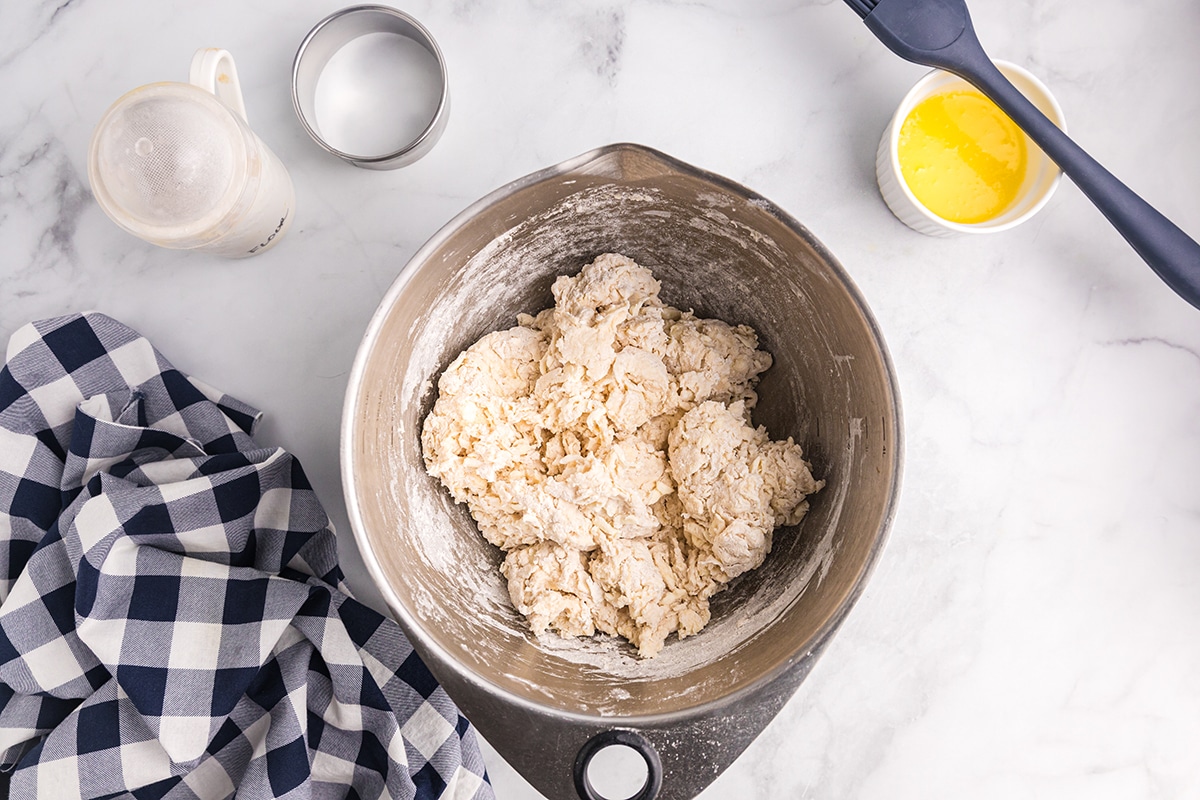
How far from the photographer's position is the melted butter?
44.8 inches

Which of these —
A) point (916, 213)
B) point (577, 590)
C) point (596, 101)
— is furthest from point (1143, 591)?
point (596, 101)

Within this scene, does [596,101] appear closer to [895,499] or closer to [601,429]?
[601,429]

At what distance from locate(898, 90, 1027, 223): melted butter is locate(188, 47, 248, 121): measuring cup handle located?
39.9 inches

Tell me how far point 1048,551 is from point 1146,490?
192 mm

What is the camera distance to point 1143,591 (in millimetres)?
1238

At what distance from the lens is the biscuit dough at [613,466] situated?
39.9 inches

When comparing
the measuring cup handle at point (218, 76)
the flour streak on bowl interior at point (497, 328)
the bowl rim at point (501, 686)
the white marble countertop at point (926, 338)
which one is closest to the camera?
the bowl rim at point (501, 686)

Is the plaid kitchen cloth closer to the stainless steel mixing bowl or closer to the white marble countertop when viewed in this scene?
the white marble countertop

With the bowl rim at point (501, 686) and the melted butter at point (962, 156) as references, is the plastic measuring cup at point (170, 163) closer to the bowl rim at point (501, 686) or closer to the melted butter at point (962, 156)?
the bowl rim at point (501, 686)

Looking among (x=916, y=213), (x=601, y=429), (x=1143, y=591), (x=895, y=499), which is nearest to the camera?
(x=895, y=499)

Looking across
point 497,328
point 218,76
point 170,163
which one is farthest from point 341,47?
point 497,328

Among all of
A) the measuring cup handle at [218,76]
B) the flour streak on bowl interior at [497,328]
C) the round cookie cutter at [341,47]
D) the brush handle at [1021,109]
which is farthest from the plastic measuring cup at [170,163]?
the brush handle at [1021,109]

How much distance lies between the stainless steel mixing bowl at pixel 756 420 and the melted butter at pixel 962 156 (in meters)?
0.33

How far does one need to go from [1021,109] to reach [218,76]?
1.18 meters
